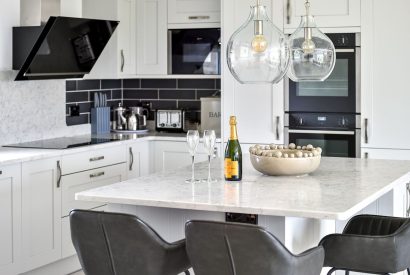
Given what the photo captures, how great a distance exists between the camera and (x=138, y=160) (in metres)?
6.31

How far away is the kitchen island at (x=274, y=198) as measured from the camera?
3.23 m

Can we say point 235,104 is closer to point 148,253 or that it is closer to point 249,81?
point 249,81

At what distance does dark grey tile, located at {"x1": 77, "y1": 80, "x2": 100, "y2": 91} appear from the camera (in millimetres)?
6539

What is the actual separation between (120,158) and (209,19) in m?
1.41

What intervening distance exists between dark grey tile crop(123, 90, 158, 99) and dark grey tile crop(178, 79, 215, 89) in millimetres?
273

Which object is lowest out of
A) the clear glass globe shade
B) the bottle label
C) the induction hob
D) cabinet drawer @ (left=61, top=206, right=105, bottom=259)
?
cabinet drawer @ (left=61, top=206, right=105, bottom=259)

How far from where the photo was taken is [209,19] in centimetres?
648

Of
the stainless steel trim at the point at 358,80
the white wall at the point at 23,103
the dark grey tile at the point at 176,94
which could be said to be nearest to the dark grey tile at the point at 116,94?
the dark grey tile at the point at 176,94

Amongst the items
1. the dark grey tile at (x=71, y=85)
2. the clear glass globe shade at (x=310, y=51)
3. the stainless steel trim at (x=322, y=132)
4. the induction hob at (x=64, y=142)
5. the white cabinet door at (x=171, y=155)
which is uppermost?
the clear glass globe shade at (x=310, y=51)

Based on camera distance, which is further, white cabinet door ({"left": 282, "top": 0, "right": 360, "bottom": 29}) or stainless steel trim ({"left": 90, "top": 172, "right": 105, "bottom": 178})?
white cabinet door ({"left": 282, "top": 0, "right": 360, "bottom": 29})

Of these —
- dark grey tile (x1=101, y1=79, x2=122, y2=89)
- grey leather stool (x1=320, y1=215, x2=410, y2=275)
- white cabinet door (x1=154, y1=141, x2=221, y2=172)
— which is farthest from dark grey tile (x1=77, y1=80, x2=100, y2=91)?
grey leather stool (x1=320, y1=215, x2=410, y2=275)

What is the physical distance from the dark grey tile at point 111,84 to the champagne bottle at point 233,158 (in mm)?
3247

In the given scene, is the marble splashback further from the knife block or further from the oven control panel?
the oven control panel

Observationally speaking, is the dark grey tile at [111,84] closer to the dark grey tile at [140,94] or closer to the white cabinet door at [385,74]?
the dark grey tile at [140,94]
